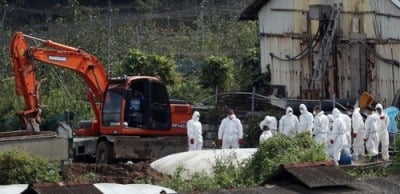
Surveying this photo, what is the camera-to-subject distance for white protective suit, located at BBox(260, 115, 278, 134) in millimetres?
32281

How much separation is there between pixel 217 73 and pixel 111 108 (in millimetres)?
7160

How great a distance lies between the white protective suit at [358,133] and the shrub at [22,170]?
11079mm

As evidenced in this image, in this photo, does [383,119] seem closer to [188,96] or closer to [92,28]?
[188,96]

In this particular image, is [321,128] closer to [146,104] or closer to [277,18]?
[146,104]

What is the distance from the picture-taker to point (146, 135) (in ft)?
107

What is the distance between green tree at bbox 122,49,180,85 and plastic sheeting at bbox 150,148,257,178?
36.3ft

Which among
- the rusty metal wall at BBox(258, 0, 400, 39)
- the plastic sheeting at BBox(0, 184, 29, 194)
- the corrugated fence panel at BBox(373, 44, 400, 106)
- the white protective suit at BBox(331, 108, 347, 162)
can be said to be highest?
the rusty metal wall at BBox(258, 0, 400, 39)

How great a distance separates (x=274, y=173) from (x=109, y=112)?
1361 centimetres

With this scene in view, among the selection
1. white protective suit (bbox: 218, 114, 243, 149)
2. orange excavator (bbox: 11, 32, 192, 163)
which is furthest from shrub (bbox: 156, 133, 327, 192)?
white protective suit (bbox: 218, 114, 243, 149)

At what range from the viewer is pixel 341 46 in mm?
36406

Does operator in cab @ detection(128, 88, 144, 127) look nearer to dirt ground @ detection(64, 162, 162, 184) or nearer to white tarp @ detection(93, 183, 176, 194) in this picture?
dirt ground @ detection(64, 162, 162, 184)

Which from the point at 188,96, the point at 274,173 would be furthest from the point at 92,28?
the point at 274,173

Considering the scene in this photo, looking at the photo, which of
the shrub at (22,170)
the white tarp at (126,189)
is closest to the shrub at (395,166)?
the white tarp at (126,189)

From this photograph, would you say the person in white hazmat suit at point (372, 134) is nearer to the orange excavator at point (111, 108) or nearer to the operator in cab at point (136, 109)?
the orange excavator at point (111, 108)
